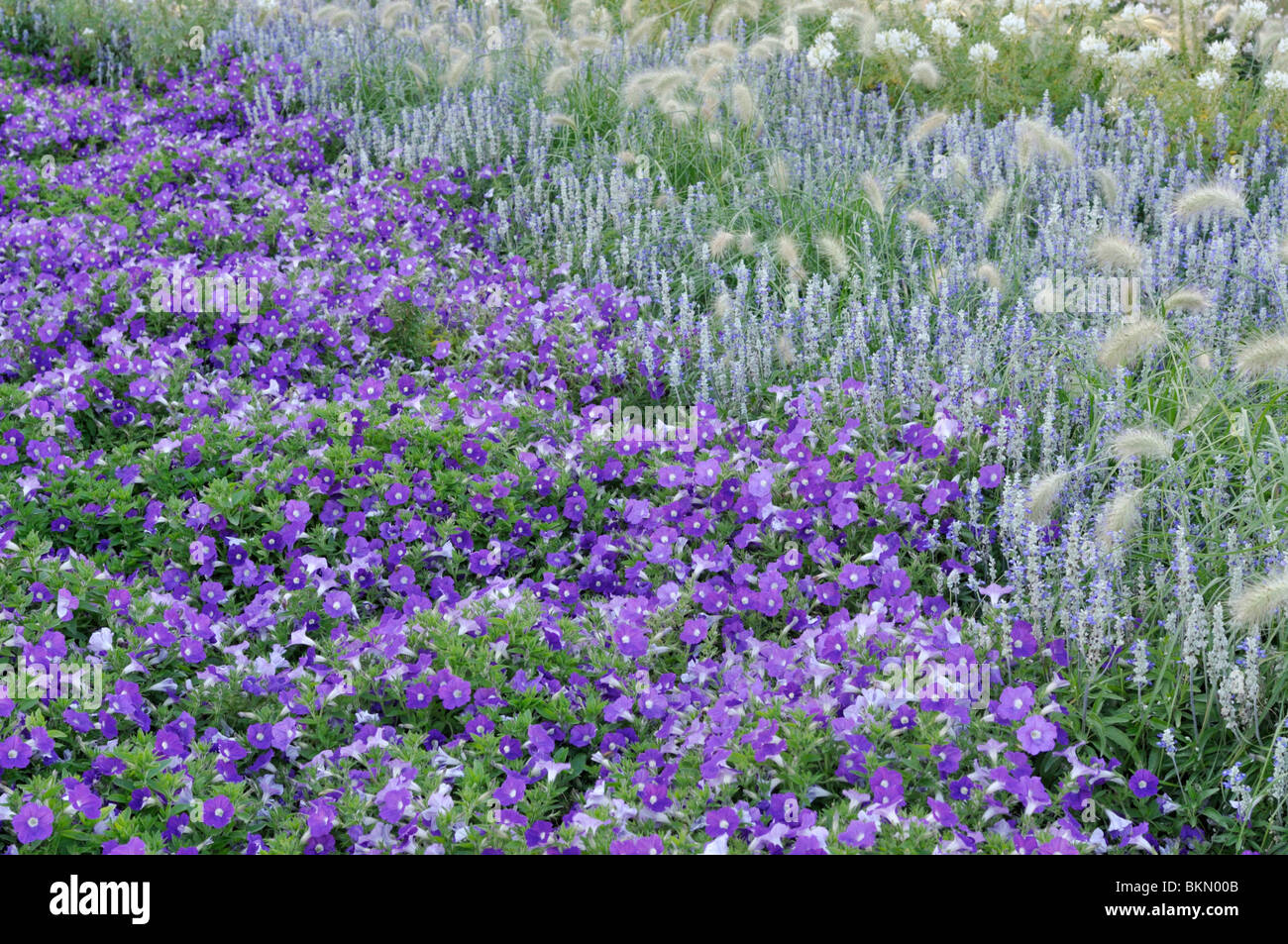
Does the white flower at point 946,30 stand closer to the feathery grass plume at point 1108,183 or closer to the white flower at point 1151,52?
the white flower at point 1151,52

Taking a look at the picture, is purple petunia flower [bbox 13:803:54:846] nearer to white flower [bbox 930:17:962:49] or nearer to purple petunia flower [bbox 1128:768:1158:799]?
purple petunia flower [bbox 1128:768:1158:799]

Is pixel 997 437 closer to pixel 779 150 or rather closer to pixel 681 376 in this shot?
pixel 681 376

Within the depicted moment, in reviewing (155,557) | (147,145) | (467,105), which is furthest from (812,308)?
(147,145)

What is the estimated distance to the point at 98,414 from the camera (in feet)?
14.4

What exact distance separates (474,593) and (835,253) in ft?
6.41

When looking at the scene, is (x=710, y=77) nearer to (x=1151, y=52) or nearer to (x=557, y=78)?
(x=557, y=78)

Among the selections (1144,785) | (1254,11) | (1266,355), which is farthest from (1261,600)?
(1254,11)

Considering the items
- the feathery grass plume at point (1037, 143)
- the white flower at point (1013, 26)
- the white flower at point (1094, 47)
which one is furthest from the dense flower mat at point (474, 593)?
the white flower at point (1094, 47)

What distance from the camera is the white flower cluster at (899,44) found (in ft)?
21.1

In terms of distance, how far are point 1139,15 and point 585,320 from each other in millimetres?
4273

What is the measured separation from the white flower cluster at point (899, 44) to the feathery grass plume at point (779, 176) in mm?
1403

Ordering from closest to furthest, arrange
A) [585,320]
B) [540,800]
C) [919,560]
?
[540,800] → [919,560] → [585,320]

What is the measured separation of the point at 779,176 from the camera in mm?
5289

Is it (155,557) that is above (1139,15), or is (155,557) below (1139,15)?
below
